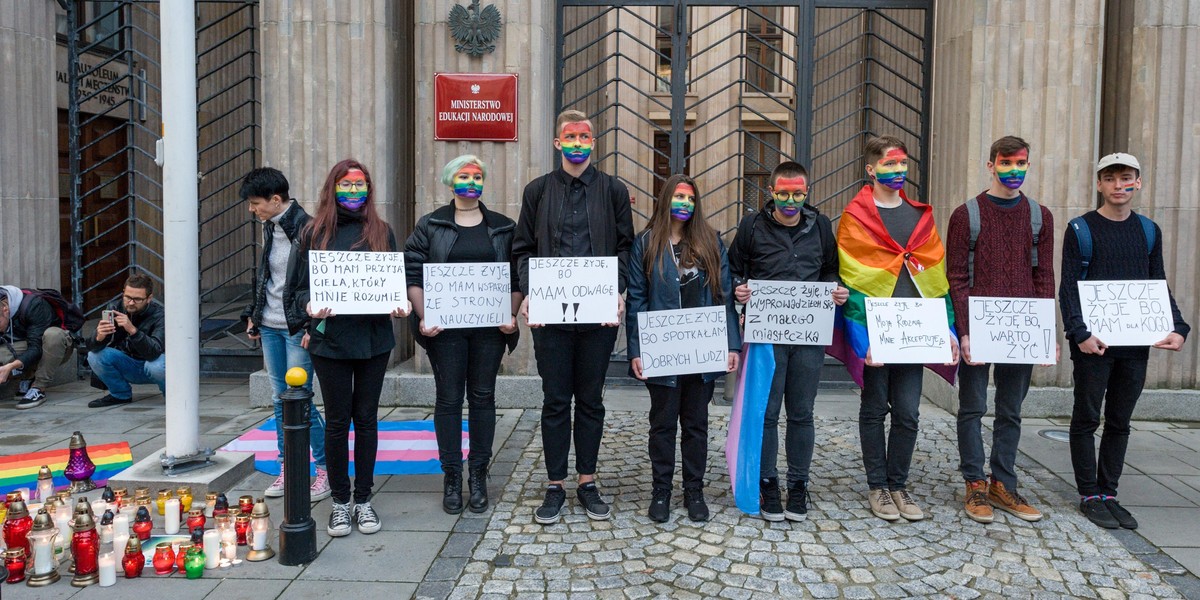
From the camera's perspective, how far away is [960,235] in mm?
5305

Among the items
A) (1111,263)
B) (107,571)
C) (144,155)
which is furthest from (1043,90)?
(144,155)

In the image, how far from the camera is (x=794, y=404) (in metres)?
5.29

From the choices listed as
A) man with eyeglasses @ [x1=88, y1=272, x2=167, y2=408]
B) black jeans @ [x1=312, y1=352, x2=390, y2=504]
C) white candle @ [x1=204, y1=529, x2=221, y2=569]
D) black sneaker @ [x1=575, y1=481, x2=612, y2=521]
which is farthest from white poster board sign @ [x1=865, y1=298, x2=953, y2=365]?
man with eyeglasses @ [x1=88, y1=272, x2=167, y2=408]

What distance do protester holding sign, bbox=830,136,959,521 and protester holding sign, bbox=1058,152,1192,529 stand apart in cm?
69

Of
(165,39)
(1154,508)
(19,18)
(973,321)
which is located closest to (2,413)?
(19,18)

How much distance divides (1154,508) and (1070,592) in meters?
1.66

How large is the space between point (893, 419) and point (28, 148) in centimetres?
817

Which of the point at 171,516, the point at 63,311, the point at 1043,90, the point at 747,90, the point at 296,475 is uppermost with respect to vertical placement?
the point at 747,90

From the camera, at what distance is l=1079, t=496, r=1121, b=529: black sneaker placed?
523 centimetres

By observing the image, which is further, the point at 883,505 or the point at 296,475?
the point at 883,505

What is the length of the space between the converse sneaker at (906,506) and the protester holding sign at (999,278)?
30 centimetres

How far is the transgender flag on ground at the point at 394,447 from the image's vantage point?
6.21 m

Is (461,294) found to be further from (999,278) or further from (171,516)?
(999,278)

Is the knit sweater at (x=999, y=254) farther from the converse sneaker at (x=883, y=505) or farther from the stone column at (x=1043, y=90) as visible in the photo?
the stone column at (x=1043, y=90)
